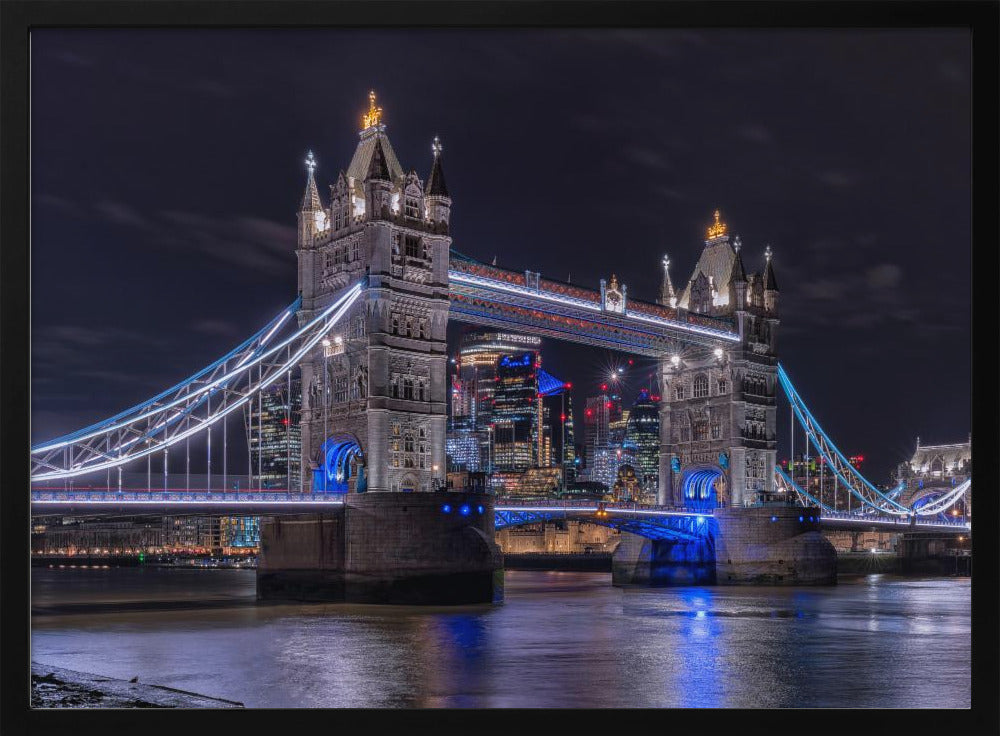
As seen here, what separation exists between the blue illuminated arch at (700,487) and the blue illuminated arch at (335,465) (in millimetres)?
31651

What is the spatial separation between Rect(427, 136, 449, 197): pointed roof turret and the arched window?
30601mm

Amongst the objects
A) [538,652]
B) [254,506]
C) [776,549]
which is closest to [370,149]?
[254,506]

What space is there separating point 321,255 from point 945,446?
3317 inches

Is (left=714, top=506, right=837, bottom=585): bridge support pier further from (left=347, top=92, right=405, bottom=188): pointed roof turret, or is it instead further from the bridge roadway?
(left=347, top=92, right=405, bottom=188): pointed roof turret

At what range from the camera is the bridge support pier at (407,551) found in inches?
2014

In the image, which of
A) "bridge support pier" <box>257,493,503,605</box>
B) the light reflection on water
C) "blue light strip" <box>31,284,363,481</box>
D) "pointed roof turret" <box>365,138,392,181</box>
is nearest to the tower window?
"pointed roof turret" <box>365,138,392,181</box>

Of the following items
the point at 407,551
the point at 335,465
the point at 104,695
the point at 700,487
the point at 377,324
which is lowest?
the point at 407,551

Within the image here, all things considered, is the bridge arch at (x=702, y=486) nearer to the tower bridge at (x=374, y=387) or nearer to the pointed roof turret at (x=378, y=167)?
the tower bridge at (x=374, y=387)

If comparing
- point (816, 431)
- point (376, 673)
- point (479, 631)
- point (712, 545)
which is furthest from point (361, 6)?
point (816, 431)

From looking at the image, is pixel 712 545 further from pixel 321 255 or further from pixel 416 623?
pixel 416 623

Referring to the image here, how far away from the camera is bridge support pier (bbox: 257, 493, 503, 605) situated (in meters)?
51.2

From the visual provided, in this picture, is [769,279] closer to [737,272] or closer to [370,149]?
[737,272]

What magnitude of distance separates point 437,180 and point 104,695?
40273 millimetres

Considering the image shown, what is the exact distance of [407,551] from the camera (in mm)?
51406
